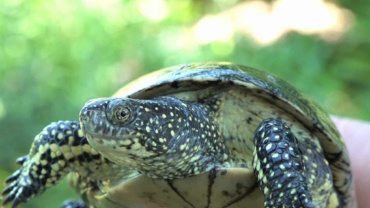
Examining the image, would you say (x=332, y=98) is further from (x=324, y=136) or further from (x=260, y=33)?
(x=324, y=136)

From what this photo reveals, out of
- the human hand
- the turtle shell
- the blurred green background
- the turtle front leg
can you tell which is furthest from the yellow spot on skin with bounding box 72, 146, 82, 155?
the blurred green background

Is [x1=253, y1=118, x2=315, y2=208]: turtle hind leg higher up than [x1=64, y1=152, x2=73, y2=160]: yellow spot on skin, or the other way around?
[x1=64, y1=152, x2=73, y2=160]: yellow spot on skin

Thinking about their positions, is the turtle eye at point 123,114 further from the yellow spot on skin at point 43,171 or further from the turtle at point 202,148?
the yellow spot on skin at point 43,171

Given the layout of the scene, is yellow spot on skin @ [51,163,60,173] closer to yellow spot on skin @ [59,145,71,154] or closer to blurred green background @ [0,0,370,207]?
yellow spot on skin @ [59,145,71,154]

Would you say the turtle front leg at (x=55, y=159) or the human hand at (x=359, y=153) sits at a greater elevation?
the turtle front leg at (x=55, y=159)

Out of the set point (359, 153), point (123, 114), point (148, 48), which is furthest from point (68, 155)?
point (148, 48)

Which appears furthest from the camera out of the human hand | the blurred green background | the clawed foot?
the blurred green background

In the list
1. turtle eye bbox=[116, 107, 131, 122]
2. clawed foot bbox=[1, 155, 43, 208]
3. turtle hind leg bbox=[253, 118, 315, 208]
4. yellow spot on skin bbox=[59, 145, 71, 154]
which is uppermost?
turtle eye bbox=[116, 107, 131, 122]

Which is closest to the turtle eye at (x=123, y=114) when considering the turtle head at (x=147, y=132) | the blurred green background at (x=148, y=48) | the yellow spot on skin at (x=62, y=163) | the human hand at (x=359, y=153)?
the turtle head at (x=147, y=132)
